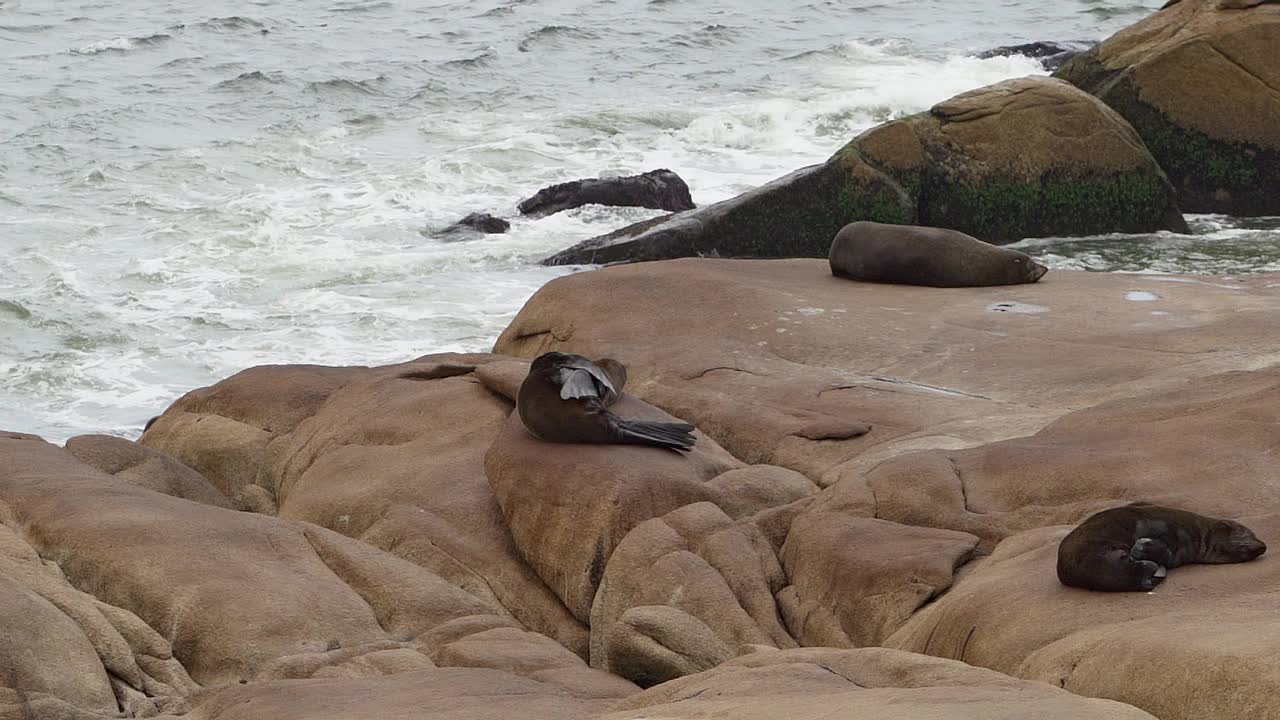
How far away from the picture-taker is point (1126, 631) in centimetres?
470

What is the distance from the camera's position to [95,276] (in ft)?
50.9

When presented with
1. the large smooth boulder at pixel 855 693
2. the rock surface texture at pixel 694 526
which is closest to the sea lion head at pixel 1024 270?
the rock surface texture at pixel 694 526

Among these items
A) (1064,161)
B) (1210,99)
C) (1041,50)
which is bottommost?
(1041,50)

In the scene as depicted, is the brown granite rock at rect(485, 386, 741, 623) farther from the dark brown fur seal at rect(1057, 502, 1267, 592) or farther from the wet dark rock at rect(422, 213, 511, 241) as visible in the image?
the wet dark rock at rect(422, 213, 511, 241)

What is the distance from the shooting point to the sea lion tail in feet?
24.4

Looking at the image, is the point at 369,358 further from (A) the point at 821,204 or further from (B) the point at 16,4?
(B) the point at 16,4

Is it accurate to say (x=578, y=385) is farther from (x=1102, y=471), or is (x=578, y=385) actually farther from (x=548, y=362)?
(x=1102, y=471)

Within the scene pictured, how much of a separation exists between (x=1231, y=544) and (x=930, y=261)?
581 cm

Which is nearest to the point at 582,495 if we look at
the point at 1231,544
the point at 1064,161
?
the point at 1231,544

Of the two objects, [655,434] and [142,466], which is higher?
[655,434]

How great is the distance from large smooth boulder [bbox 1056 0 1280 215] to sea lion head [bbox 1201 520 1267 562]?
1123cm

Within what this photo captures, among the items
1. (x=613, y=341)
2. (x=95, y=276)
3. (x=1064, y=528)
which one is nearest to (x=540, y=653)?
(x=1064, y=528)

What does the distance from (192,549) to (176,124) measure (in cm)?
1733

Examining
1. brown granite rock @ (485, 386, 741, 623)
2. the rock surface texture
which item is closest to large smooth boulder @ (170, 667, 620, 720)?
the rock surface texture
